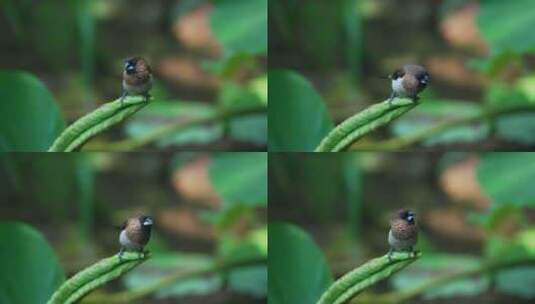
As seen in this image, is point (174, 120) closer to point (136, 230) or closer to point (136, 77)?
point (136, 77)

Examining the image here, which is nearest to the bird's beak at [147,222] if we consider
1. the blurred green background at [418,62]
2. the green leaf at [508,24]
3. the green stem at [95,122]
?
the green stem at [95,122]

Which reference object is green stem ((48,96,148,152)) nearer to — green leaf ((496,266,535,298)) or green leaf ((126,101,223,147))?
green leaf ((126,101,223,147))

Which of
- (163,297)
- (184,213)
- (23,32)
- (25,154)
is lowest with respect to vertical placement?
(163,297)

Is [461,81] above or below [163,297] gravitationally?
above

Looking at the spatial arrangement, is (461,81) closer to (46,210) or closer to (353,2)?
(353,2)

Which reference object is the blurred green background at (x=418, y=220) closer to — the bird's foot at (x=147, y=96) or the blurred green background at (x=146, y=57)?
the blurred green background at (x=146, y=57)

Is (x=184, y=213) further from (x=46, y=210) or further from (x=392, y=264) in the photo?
(x=392, y=264)

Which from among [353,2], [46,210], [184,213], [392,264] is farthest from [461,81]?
Result: [46,210]
